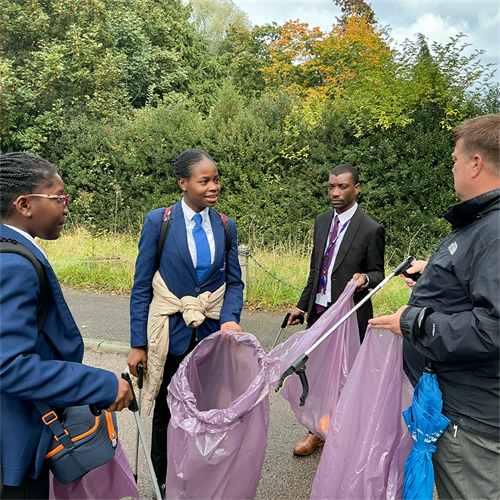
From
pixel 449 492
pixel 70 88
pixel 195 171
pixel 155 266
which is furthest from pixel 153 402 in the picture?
pixel 70 88

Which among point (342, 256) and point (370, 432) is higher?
point (342, 256)

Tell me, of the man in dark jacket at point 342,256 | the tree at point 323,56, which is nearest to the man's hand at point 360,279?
the man in dark jacket at point 342,256

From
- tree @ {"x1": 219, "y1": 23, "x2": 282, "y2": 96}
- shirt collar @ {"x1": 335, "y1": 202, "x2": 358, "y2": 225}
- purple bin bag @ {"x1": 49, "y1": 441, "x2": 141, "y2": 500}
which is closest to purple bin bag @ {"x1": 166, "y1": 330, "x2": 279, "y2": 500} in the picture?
purple bin bag @ {"x1": 49, "y1": 441, "x2": 141, "y2": 500}

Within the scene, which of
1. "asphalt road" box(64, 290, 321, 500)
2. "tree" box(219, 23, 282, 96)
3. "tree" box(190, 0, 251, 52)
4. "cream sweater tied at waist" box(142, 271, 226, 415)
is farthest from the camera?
"tree" box(190, 0, 251, 52)

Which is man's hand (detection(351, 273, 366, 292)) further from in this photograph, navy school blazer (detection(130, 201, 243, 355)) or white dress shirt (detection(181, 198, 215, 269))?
white dress shirt (detection(181, 198, 215, 269))

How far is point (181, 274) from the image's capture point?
2471 mm

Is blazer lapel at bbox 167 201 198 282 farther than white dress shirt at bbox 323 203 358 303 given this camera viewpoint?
No

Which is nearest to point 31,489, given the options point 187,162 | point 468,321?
point 468,321

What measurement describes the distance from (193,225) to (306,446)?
6.07ft

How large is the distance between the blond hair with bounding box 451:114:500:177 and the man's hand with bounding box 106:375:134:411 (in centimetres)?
160

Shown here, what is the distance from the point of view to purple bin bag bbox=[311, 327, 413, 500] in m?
2.01

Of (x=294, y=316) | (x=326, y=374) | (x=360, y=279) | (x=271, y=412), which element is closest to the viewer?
(x=326, y=374)

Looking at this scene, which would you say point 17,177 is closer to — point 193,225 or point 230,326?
point 193,225

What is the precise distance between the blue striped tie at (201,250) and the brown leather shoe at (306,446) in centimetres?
157
